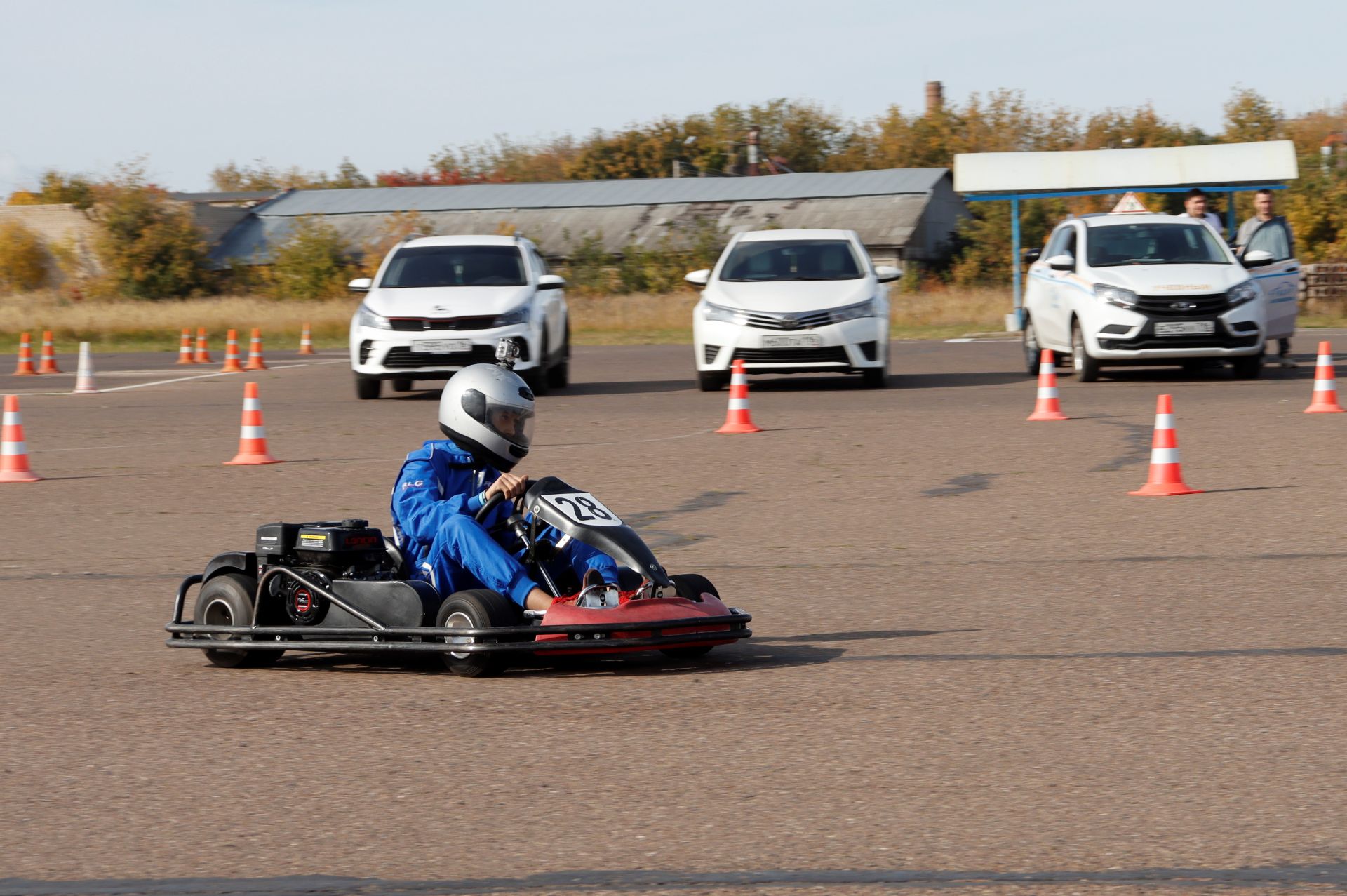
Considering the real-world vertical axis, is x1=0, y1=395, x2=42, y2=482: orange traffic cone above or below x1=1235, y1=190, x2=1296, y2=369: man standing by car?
below

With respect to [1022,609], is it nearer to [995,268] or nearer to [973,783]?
[973,783]

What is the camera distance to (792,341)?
18.7 metres

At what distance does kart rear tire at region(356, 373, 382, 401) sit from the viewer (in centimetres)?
2006

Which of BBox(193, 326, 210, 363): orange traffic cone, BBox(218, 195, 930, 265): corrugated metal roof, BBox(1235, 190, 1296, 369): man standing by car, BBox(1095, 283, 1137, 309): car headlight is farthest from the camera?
BBox(218, 195, 930, 265): corrugated metal roof

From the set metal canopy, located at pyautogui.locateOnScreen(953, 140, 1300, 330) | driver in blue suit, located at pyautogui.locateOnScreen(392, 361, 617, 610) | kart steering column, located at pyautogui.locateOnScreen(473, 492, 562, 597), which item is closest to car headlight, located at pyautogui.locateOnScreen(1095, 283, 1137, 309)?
driver in blue suit, located at pyautogui.locateOnScreen(392, 361, 617, 610)

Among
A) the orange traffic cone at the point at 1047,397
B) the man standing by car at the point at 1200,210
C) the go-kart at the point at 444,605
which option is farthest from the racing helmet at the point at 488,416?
the man standing by car at the point at 1200,210

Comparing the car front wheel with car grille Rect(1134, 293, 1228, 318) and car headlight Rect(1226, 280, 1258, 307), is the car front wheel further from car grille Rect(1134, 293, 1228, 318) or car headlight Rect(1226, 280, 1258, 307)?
car headlight Rect(1226, 280, 1258, 307)

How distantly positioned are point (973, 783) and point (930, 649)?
2.00 metres

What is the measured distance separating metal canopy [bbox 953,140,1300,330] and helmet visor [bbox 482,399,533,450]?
83.0 ft

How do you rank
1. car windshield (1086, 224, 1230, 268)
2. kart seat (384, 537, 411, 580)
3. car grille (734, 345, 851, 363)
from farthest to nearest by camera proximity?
car windshield (1086, 224, 1230, 268) < car grille (734, 345, 851, 363) < kart seat (384, 537, 411, 580)

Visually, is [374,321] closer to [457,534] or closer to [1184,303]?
[1184,303]

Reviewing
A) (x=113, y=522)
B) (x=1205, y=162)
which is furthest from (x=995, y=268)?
(x=113, y=522)

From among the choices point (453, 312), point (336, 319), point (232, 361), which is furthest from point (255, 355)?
point (336, 319)

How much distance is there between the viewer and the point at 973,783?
4805 millimetres
